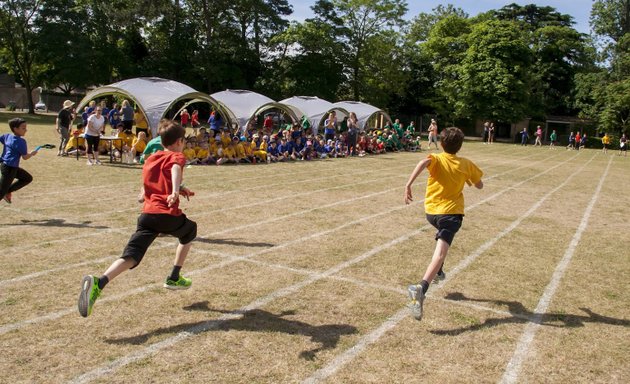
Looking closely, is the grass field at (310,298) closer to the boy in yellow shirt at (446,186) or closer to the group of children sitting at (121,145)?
the boy in yellow shirt at (446,186)

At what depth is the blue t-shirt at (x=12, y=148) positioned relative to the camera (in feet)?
25.0

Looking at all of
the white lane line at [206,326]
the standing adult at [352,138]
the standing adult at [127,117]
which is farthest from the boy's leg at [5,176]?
the standing adult at [352,138]

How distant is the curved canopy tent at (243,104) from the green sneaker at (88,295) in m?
19.6

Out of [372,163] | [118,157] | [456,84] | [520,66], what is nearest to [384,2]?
[456,84]

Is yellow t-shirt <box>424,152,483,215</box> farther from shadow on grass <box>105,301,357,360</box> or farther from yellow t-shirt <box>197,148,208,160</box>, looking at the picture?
yellow t-shirt <box>197,148,208,160</box>

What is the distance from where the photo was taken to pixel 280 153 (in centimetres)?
1964

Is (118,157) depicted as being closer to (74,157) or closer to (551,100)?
(74,157)

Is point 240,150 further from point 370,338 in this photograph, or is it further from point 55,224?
point 370,338

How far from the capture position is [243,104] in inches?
980

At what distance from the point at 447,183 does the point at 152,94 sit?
1620 cm

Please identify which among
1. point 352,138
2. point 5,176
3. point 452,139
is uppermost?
point 452,139

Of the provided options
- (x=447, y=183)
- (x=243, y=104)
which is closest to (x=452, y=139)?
(x=447, y=183)

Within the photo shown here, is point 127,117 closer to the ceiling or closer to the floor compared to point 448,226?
closer to the ceiling

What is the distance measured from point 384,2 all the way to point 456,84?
11.1 meters
